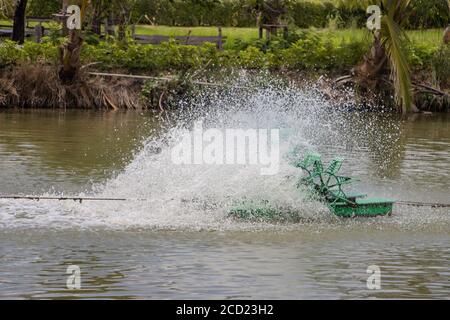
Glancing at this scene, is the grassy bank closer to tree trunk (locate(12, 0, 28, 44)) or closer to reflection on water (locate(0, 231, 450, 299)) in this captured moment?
tree trunk (locate(12, 0, 28, 44))

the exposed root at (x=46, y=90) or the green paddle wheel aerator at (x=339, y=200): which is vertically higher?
the exposed root at (x=46, y=90)

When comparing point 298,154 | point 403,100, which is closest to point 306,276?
point 298,154

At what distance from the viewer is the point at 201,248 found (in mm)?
13172

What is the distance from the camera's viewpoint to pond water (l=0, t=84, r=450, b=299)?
11.6 metres

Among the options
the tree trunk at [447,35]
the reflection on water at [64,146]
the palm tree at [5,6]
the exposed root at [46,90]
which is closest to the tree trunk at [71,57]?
the exposed root at [46,90]

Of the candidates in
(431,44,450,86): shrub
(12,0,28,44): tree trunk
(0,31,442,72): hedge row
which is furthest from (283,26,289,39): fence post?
(12,0,28,44): tree trunk

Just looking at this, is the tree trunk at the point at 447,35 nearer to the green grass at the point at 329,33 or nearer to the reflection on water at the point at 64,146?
the green grass at the point at 329,33

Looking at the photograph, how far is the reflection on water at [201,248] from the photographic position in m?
11.5

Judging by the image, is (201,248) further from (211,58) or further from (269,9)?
(269,9)

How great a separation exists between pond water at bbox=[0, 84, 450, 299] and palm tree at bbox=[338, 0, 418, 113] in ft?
20.4

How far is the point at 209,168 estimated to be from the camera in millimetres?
16703

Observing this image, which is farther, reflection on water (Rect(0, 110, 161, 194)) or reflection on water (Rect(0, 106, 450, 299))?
reflection on water (Rect(0, 110, 161, 194))

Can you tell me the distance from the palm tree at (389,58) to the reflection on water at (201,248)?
8155mm

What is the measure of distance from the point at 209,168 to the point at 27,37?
2493 cm
